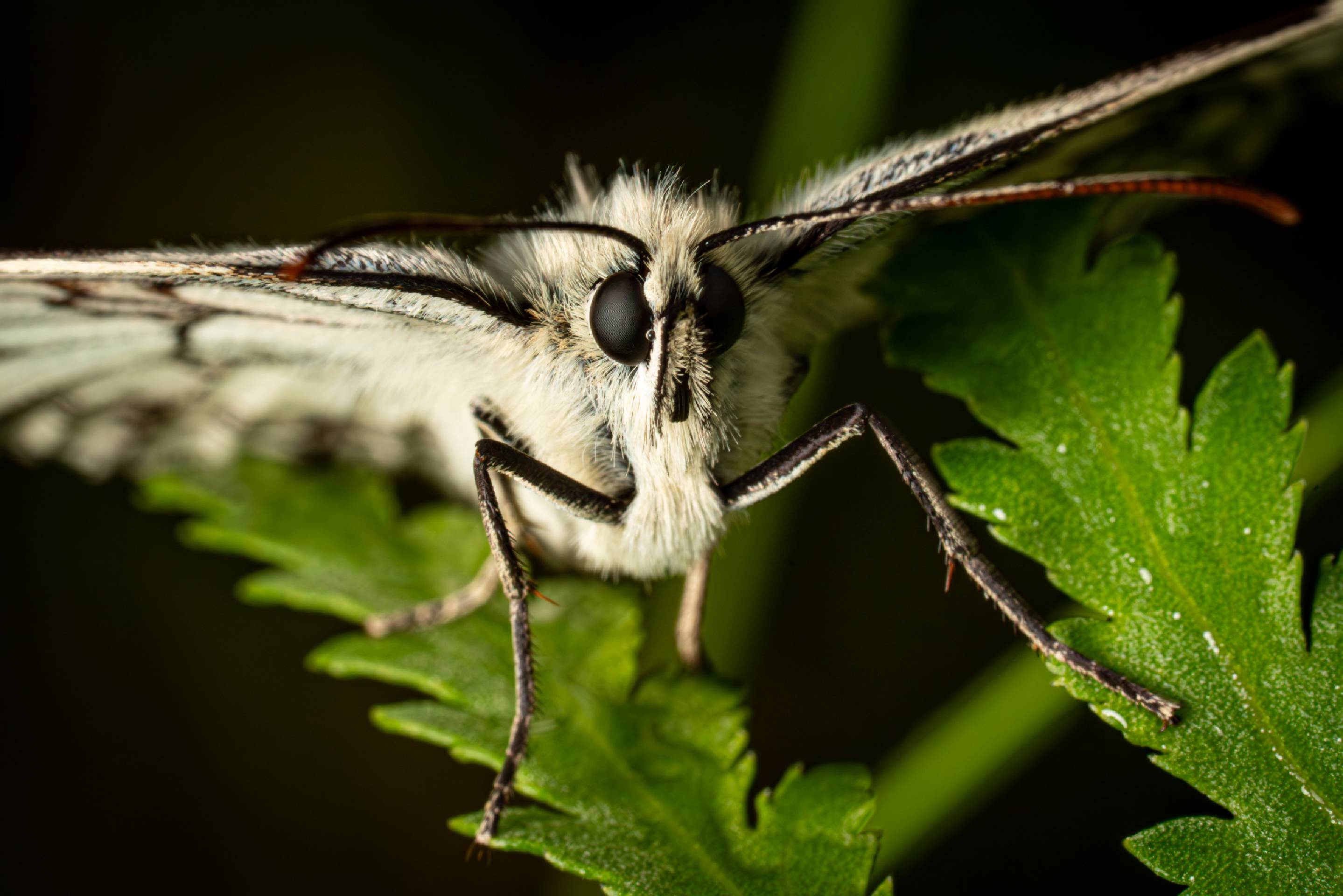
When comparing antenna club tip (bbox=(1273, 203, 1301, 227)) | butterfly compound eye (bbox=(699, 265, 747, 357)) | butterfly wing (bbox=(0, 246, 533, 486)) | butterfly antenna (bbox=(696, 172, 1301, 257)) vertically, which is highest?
butterfly wing (bbox=(0, 246, 533, 486))

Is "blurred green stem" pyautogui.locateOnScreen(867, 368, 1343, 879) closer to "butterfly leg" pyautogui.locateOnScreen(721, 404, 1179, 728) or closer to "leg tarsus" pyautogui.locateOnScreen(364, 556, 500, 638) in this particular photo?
"butterfly leg" pyautogui.locateOnScreen(721, 404, 1179, 728)

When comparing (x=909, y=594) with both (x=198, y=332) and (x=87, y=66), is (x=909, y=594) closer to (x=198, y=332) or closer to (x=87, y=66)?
(x=198, y=332)

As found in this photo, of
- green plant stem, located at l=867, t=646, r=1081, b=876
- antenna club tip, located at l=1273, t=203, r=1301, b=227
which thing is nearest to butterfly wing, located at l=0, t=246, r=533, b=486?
antenna club tip, located at l=1273, t=203, r=1301, b=227

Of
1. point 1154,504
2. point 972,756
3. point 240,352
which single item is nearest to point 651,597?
point 972,756

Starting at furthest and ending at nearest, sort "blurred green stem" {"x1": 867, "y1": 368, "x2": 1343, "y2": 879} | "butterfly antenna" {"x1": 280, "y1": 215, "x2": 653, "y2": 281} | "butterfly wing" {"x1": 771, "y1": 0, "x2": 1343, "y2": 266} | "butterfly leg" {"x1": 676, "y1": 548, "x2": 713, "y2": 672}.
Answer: "blurred green stem" {"x1": 867, "y1": 368, "x2": 1343, "y2": 879}
"butterfly leg" {"x1": 676, "y1": 548, "x2": 713, "y2": 672}
"butterfly wing" {"x1": 771, "y1": 0, "x2": 1343, "y2": 266}
"butterfly antenna" {"x1": 280, "y1": 215, "x2": 653, "y2": 281}

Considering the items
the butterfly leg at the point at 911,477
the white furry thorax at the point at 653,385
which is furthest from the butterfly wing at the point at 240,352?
the butterfly leg at the point at 911,477

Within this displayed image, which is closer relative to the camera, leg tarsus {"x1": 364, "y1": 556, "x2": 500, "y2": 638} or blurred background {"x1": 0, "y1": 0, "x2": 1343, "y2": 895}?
leg tarsus {"x1": 364, "y1": 556, "x2": 500, "y2": 638}
